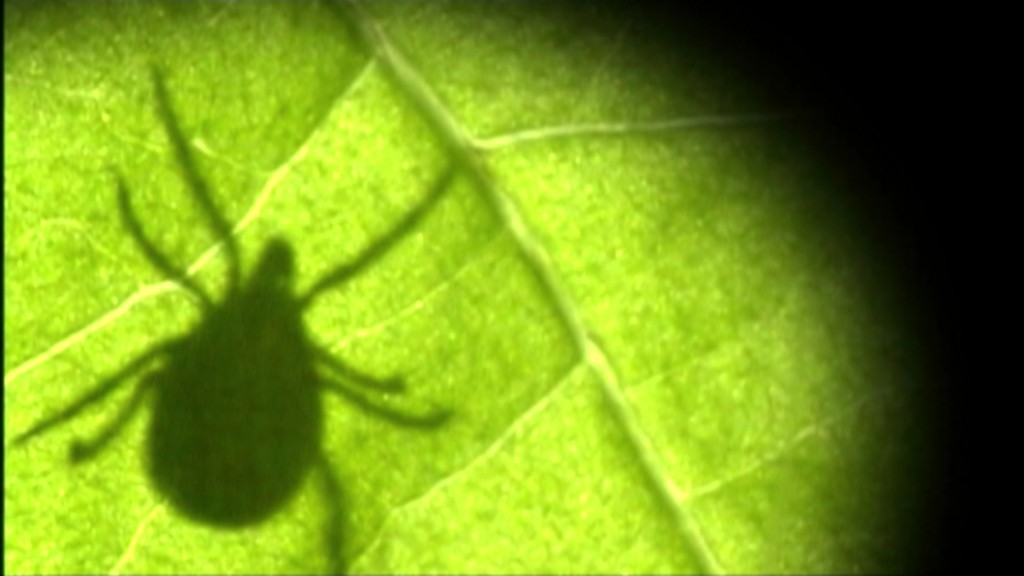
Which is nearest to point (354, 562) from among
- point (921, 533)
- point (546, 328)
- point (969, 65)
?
point (546, 328)

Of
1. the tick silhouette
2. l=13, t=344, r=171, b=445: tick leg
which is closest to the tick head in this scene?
the tick silhouette

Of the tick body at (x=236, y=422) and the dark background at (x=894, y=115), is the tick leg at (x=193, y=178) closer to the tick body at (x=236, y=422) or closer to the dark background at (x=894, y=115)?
the tick body at (x=236, y=422)

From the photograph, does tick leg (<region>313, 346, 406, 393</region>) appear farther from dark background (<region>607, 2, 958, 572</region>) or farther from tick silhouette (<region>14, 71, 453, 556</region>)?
dark background (<region>607, 2, 958, 572</region>)

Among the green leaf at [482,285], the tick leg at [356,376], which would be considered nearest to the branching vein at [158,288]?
the green leaf at [482,285]

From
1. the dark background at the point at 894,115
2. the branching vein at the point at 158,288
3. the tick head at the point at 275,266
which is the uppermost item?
the branching vein at the point at 158,288

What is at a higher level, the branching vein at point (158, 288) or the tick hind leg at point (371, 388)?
the branching vein at point (158, 288)

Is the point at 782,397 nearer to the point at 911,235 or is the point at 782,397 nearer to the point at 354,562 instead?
the point at 911,235
